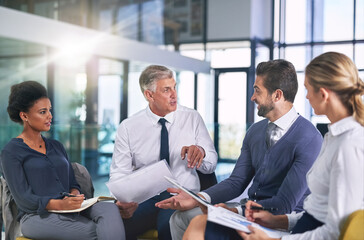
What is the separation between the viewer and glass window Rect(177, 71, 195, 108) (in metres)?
11.4

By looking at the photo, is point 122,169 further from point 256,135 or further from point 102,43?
point 102,43

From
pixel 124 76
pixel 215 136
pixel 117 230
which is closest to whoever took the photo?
pixel 117 230

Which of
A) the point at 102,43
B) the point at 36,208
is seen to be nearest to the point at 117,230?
the point at 36,208

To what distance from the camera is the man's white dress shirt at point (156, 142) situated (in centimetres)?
284

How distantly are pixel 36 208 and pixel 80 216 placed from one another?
233mm

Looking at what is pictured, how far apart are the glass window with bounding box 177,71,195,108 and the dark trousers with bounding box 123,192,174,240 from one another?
8.58 m

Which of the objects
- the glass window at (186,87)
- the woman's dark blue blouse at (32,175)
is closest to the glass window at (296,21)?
the glass window at (186,87)

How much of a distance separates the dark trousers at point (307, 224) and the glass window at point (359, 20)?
10871 mm

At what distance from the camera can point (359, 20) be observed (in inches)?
460

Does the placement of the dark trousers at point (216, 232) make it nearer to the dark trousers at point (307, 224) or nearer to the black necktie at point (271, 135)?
the dark trousers at point (307, 224)

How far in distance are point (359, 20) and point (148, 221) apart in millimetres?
10565

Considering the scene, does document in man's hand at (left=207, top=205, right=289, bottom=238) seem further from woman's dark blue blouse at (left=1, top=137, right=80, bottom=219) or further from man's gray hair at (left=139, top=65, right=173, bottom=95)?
man's gray hair at (left=139, top=65, right=173, bottom=95)

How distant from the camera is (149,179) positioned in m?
2.41

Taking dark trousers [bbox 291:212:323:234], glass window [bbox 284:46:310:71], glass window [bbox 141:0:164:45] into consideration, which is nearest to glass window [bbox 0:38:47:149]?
glass window [bbox 141:0:164:45]
